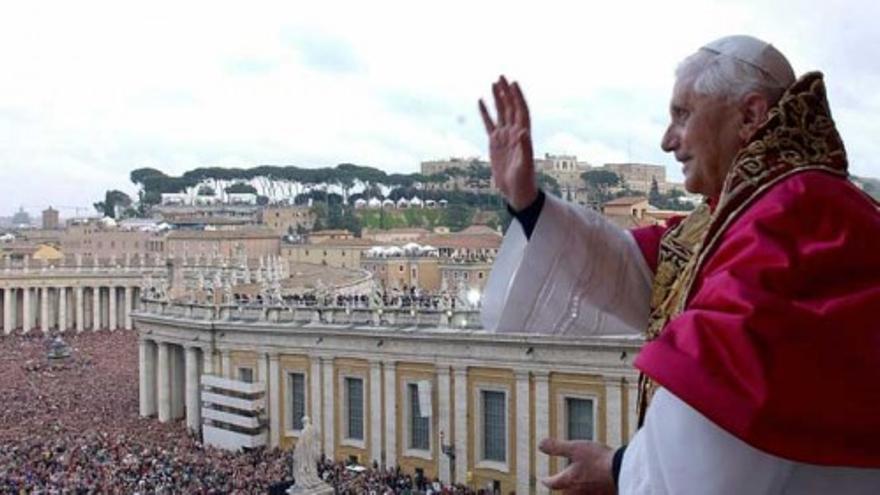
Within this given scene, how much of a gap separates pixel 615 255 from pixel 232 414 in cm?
2989

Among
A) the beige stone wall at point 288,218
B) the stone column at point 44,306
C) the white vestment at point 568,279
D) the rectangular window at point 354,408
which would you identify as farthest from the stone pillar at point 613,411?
the beige stone wall at point 288,218

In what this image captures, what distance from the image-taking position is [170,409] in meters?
37.6

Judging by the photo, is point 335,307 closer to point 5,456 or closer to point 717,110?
point 5,456

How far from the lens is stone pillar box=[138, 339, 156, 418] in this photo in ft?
125

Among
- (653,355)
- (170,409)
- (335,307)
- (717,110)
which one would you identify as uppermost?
(717,110)

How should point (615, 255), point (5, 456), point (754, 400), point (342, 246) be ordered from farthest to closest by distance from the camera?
point (342, 246) < point (5, 456) < point (615, 255) < point (754, 400)

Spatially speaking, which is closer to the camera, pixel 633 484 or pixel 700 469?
pixel 700 469

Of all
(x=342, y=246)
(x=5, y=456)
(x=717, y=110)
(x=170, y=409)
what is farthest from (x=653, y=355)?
(x=342, y=246)

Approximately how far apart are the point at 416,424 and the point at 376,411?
1341 millimetres

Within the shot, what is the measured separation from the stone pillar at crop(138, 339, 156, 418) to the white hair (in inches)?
1467

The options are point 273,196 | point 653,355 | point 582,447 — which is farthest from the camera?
point 273,196

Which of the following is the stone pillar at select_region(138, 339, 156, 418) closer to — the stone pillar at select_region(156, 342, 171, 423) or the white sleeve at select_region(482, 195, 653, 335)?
the stone pillar at select_region(156, 342, 171, 423)

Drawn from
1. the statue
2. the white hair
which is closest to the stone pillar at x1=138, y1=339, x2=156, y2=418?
the statue

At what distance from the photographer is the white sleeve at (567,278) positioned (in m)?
3.36
